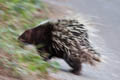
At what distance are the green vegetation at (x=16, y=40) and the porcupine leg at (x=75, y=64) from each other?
23.1 inches

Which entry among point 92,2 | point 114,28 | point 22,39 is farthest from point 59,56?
point 92,2

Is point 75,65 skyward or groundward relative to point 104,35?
groundward

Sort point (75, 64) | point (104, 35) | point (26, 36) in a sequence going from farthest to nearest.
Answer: point (104, 35)
point (26, 36)
point (75, 64)

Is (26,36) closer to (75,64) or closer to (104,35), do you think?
(75,64)

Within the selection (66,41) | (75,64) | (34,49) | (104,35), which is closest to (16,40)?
(34,49)

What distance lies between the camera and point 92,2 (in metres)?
13.5

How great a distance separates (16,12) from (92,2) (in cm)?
667

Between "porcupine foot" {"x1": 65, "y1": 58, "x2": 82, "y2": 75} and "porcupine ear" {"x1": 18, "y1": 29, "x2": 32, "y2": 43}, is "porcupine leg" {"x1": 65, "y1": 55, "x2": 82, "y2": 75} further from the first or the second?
"porcupine ear" {"x1": 18, "y1": 29, "x2": 32, "y2": 43}

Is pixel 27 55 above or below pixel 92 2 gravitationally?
below

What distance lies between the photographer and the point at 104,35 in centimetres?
1017

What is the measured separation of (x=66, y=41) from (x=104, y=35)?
4.19 m

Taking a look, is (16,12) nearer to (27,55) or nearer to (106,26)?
(27,55)

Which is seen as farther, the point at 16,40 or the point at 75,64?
the point at 75,64

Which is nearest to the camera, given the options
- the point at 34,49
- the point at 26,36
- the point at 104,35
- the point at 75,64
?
the point at 34,49
